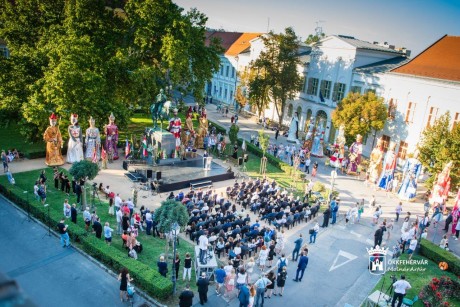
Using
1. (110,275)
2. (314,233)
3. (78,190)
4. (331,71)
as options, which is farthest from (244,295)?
(331,71)

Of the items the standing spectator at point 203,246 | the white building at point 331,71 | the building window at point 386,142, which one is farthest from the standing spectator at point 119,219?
the white building at point 331,71

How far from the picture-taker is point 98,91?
2733 cm

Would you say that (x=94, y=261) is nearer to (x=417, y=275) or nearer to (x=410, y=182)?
(x=417, y=275)

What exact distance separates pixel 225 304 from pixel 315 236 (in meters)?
7.33

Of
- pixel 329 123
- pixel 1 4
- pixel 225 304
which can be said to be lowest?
pixel 225 304

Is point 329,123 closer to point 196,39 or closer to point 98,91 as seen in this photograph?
point 196,39

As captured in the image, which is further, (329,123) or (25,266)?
(329,123)

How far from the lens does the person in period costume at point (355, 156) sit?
32406mm

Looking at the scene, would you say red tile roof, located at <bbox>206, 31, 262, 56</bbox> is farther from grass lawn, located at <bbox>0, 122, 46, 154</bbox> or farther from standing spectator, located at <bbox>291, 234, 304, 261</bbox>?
standing spectator, located at <bbox>291, 234, 304, 261</bbox>

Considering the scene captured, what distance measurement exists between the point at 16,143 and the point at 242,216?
21.6 metres

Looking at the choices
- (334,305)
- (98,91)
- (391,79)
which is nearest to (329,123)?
(391,79)

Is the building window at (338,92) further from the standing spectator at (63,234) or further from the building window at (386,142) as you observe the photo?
the standing spectator at (63,234)

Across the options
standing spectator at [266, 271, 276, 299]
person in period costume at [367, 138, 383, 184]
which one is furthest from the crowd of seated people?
person in period costume at [367, 138, 383, 184]

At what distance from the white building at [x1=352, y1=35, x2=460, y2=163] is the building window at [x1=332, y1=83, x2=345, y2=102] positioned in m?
3.05
